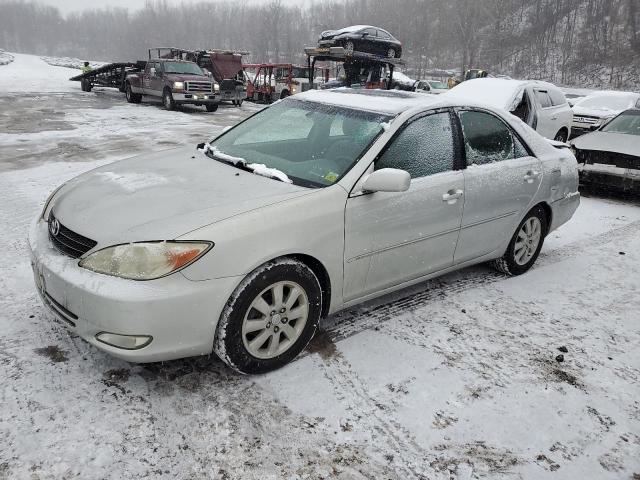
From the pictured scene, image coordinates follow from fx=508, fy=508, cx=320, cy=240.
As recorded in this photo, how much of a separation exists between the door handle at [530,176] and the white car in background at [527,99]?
5173mm

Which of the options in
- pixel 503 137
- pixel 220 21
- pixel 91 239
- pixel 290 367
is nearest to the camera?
pixel 91 239

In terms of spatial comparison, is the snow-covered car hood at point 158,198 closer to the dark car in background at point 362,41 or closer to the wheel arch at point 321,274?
the wheel arch at point 321,274

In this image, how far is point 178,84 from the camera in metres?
17.3

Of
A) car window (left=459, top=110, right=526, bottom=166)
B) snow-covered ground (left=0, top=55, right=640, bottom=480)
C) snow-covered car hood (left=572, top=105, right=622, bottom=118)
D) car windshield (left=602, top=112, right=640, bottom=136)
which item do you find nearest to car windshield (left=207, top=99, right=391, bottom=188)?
car window (left=459, top=110, right=526, bottom=166)

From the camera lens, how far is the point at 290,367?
301 cm

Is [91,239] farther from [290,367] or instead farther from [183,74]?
[183,74]

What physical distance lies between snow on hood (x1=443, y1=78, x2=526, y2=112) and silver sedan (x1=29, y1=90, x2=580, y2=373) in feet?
17.0

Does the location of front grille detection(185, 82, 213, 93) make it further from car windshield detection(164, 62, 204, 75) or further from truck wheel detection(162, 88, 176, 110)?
car windshield detection(164, 62, 204, 75)

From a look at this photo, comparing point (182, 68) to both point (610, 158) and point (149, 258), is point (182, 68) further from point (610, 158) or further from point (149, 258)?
point (149, 258)

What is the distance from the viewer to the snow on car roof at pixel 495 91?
9.14 meters

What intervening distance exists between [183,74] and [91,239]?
664 inches

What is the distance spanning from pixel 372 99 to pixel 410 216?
103cm

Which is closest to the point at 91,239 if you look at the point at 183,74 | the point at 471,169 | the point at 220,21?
the point at 471,169

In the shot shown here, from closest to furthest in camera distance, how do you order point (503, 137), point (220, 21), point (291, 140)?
point (291, 140) → point (503, 137) → point (220, 21)
